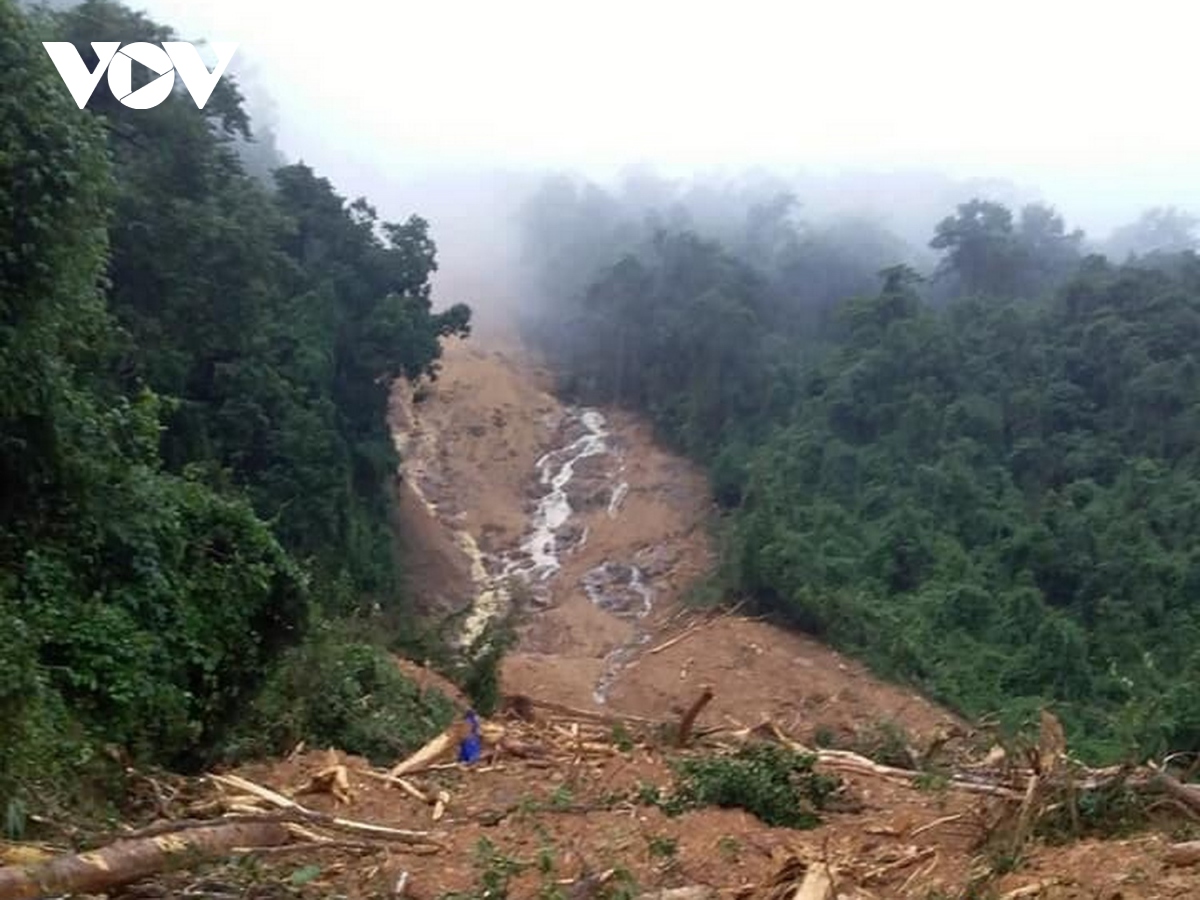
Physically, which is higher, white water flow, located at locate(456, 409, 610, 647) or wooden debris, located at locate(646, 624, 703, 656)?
white water flow, located at locate(456, 409, 610, 647)

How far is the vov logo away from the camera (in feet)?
51.6

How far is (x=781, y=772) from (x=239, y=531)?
3.94 m

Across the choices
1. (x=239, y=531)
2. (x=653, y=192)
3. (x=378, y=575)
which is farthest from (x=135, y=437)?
(x=653, y=192)

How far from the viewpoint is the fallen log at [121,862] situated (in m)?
4.22

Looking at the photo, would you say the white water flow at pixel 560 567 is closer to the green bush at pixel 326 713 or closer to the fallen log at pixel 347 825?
the green bush at pixel 326 713

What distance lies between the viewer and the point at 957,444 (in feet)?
83.2

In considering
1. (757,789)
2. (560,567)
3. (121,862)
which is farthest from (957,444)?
(121,862)

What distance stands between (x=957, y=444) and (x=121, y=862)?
22.5 m

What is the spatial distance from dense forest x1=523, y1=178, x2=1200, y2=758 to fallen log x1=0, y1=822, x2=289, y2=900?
815cm

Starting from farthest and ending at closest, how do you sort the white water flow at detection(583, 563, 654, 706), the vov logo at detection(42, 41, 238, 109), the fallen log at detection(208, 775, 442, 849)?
the white water flow at detection(583, 563, 654, 706) < the vov logo at detection(42, 41, 238, 109) < the fallen log at detection(208, 775, 442, 849)

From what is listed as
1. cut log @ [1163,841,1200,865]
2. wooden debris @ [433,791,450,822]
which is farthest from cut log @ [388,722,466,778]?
cut log @ [1163,841,1200,865]

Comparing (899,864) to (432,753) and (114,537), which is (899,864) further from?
(114,537)

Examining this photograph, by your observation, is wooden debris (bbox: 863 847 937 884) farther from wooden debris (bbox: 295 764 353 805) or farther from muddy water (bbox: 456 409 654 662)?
muddy water (bbox: 456 409 654 662)

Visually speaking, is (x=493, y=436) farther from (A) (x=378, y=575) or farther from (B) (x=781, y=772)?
(B) (x=781, y=772)
